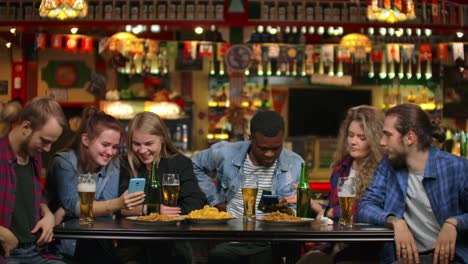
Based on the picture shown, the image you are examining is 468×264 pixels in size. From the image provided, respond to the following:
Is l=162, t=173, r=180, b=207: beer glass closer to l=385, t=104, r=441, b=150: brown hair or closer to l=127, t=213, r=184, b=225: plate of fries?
l=127, t=213, r=184, b=225: plate of fries

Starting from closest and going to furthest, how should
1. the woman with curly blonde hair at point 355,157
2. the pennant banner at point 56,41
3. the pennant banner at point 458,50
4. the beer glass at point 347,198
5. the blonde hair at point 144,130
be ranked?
1. the beer glass at point 347,198
2. the blonde hair at point 144,130
3. the woman with curly blonde hair at point 355,157
4. the pennant banner at point 458,50
5. the pennant banner at point 56,41

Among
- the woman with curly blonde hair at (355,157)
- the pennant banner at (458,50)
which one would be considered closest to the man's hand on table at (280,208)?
the woman with curly blonde hair at (355,157)

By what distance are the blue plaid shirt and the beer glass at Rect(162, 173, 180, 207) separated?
0.96m

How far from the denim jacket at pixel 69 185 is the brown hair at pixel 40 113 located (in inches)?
15.8

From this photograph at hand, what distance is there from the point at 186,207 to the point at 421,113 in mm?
1375

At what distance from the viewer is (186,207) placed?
474 centimetres

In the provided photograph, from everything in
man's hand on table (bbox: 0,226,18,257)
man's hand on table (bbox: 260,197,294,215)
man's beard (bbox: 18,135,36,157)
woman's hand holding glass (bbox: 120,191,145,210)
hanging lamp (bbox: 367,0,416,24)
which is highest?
hanging lamp (bbox: 367,0,416,24)

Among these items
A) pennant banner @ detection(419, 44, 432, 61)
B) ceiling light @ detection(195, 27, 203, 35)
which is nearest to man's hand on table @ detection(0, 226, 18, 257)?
ceiling light @ detection(195, 27, 203, 35)

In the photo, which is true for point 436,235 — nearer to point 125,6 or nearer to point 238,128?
point 125,6

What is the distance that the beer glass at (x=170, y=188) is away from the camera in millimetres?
4367

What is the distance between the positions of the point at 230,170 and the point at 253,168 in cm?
16

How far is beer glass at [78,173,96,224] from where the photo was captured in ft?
13.4

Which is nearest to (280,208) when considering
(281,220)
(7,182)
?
(281,220)

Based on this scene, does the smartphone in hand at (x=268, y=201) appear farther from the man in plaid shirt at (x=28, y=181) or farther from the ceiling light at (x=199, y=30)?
the ceiling light at (x=199, y=30)
